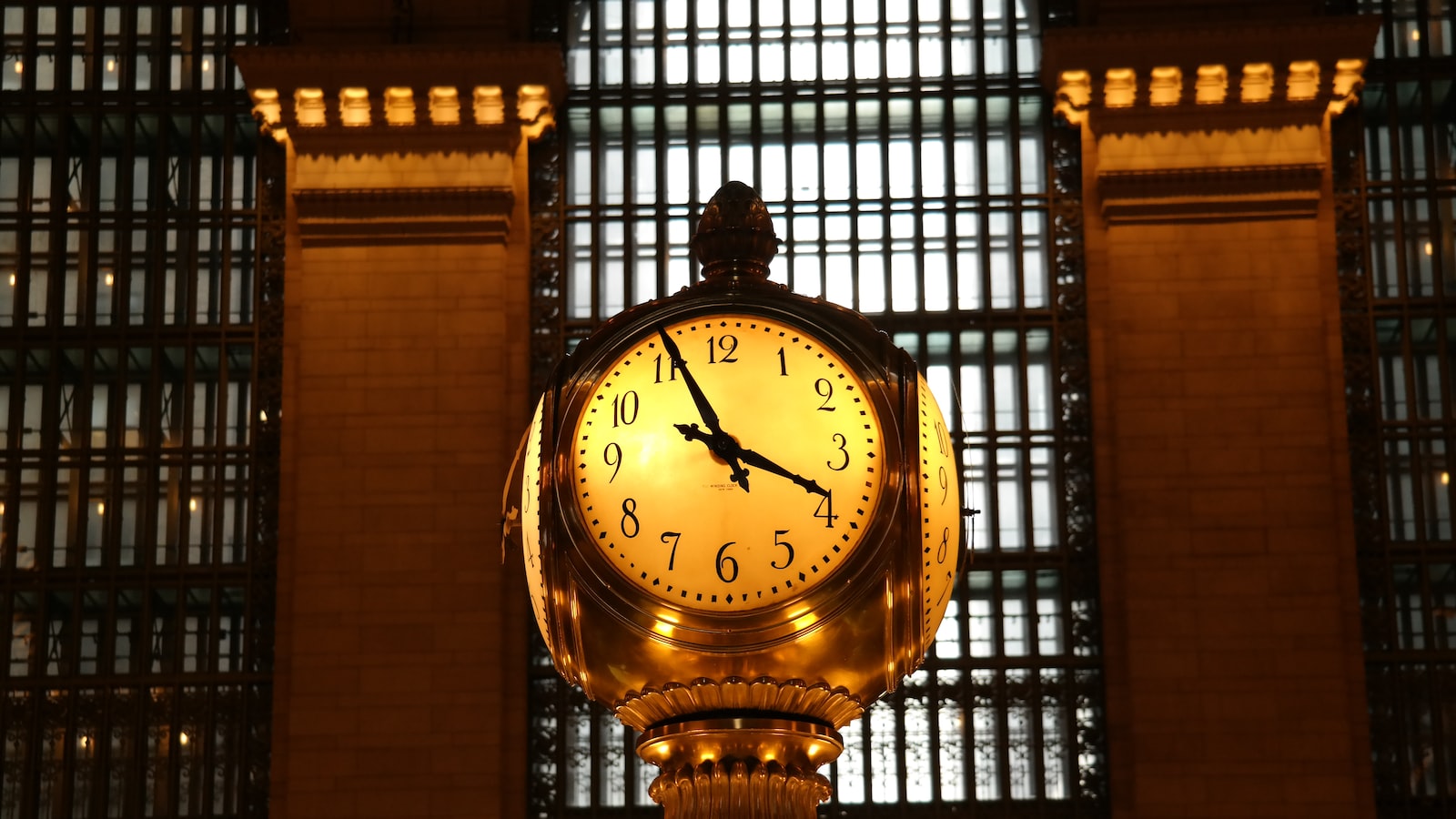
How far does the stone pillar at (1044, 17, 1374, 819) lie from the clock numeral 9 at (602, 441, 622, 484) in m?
16.9

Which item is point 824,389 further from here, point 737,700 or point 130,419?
point 130,419

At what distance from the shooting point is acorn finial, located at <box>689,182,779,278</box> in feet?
9.11

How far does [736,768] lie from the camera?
2.48 m

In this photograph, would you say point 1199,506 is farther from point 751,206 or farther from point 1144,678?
point 751,206

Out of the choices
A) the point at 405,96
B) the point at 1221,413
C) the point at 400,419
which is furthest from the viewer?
the point at 405,96

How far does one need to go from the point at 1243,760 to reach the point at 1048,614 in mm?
1981

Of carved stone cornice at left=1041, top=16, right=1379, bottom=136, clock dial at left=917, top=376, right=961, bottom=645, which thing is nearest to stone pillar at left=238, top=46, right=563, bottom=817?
carved stone cornice at left=1041, top=16, right=1379, bottom=136

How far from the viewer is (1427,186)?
67.2ft

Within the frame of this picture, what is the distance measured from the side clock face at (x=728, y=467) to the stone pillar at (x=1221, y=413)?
55.3ft

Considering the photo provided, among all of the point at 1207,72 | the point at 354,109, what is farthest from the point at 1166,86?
the point at 354,109

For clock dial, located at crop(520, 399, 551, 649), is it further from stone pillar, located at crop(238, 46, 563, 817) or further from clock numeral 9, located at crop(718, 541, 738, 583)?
stone pillar, located at crop(238, 46, 563, 817)

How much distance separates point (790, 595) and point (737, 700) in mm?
121

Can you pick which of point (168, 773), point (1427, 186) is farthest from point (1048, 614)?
point (168, 773)

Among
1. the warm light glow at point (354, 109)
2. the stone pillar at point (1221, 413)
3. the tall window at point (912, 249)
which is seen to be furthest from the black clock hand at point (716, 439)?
the warm light glow at point (354, 109)
